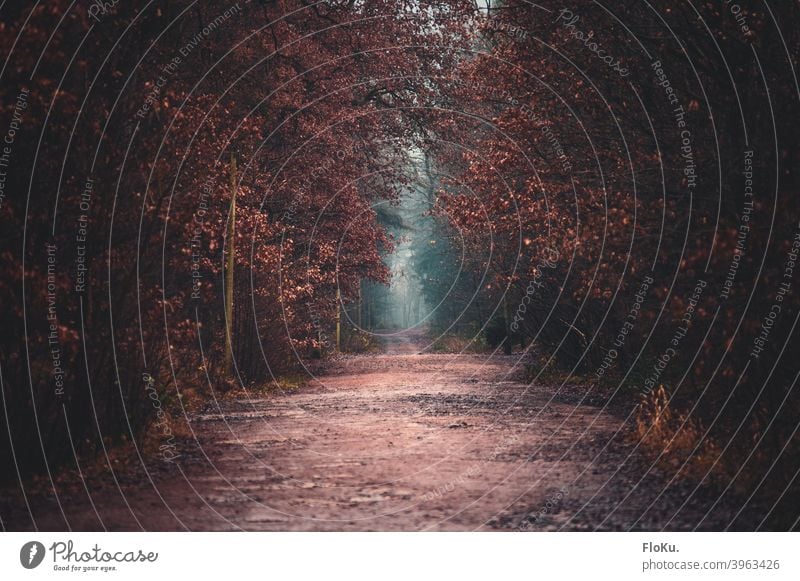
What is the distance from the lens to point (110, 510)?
9.07m

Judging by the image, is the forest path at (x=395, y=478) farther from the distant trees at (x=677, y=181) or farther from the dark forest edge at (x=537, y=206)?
the distant trees at (x=677, y=181)

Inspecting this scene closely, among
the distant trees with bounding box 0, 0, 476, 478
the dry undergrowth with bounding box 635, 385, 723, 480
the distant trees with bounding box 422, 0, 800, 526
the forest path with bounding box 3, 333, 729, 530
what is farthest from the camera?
the dry undergrowth with bounding box 635, 385, 723, 480

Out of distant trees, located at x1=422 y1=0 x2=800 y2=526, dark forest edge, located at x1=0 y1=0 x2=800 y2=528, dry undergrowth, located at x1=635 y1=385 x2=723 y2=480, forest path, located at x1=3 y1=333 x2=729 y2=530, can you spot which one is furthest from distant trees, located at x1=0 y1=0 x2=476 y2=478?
dry undergrowth, located at x1=635 y1=385 x2=723 y2=480

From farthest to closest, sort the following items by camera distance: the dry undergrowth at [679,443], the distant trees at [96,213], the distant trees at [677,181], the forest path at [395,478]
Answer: the dry undergrowth at [679,443] < the distant trees at [96,213] < the distant trees at [677,181] < the forest path at [395,478]

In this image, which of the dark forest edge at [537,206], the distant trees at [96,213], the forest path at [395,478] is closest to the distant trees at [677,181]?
the dark forest edge at [537,206]

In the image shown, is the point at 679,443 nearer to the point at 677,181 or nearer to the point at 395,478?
the point at 677,181

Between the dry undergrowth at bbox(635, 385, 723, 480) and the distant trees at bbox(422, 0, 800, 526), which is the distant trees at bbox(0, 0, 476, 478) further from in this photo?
the dry undergrowth at bbox(635, 385, 723, 480)

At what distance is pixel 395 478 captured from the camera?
10.8 metres

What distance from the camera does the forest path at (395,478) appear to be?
28.3 ft

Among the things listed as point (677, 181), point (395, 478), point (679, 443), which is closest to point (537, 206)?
point (677, 181)

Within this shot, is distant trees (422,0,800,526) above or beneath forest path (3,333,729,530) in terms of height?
above

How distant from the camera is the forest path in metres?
8.62

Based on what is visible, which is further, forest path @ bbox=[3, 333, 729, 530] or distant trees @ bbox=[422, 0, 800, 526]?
distant trees @ bbox=[422, 0, 800, 526]

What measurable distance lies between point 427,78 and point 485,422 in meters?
17.2
